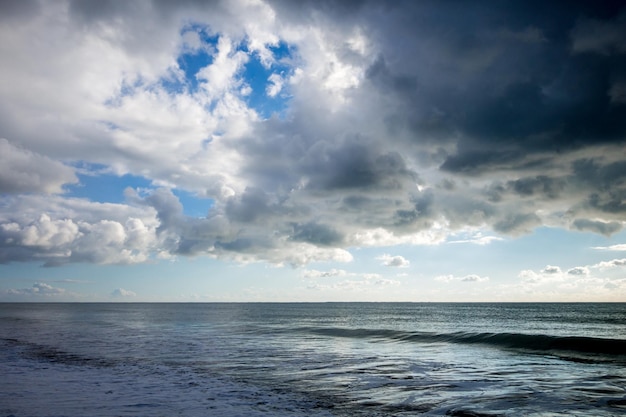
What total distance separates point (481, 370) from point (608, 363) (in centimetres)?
1037

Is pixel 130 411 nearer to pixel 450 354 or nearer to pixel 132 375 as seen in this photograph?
pixel 132 375

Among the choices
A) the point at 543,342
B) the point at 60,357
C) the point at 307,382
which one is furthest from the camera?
the point at 543,342

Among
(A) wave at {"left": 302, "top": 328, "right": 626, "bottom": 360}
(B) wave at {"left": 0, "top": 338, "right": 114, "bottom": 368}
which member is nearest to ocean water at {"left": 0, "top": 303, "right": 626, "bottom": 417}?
(B) wave at {"left": 0, "top": 338, "right": 114, "bottom": 368}

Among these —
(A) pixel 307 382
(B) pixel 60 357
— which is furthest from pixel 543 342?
(B) pixel 60 357

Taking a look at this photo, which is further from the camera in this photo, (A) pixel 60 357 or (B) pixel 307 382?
(A) pixel 60 357

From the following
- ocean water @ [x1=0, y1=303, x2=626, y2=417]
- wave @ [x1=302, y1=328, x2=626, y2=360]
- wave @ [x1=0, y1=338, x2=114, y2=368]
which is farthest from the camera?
wave @ [x1=302, y1=328, x2=626, y2=360]

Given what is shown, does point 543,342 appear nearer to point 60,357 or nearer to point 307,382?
point 307,382

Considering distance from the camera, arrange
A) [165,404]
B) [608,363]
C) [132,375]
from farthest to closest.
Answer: [608,363], [132,375], [165,404]

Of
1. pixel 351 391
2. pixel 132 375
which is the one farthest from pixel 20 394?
pixel 351 391

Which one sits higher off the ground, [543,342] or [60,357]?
[60,357]

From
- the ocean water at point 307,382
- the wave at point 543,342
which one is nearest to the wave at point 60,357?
the ocean water at point 307,382

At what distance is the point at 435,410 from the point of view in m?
14.2

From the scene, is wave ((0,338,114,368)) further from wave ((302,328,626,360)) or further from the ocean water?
wave ((302,328,626,360))

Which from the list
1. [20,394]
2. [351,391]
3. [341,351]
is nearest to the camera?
[20,394]
